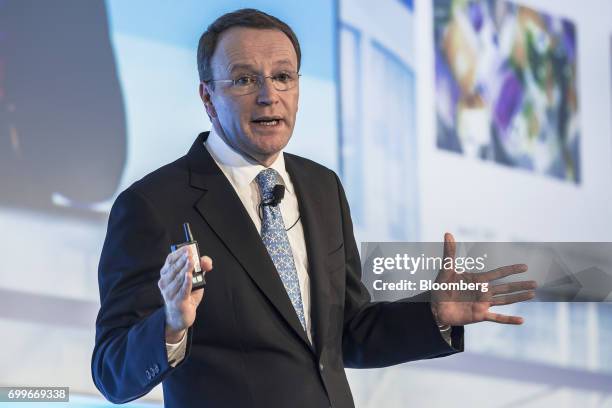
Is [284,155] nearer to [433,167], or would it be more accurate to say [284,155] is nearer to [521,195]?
[433,167]

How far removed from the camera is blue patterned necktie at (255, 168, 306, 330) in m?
1.79

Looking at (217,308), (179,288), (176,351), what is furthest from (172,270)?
(217,308)

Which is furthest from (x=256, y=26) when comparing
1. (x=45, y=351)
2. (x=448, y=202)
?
(x=45, y=351)

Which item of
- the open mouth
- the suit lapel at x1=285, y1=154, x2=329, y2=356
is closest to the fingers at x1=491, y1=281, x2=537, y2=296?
the suit lapel at x1=285, y1=154, x2=329, y2=356

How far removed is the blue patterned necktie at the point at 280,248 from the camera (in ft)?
5.87

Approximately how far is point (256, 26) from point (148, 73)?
122 cm

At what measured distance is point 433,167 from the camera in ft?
10.2

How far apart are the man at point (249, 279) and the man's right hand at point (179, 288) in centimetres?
4

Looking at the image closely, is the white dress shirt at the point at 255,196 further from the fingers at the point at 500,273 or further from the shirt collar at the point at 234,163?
the fingers at the point at 500,273

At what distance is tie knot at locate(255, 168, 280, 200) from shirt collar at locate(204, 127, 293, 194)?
0.5 inches

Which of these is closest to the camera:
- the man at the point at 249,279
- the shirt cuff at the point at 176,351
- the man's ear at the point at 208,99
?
the shirt cuff at the point at 176,351

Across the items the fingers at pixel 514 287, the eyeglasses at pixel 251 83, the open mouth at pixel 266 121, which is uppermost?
the eyeglasses at pixel 251 83

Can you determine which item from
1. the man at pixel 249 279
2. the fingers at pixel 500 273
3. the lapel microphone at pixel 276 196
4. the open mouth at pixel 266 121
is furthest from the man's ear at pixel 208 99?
the fingers at pixel 500 273

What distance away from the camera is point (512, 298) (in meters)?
1.74
